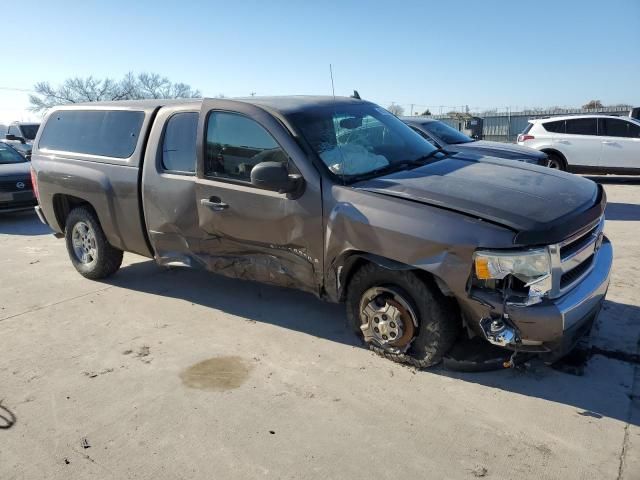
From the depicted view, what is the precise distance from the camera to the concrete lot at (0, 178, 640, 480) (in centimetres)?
275

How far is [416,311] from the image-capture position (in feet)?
11.2

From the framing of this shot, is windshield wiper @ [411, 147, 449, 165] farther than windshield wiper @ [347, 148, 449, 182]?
Yes

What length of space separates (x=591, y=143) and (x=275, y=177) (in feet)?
36.1

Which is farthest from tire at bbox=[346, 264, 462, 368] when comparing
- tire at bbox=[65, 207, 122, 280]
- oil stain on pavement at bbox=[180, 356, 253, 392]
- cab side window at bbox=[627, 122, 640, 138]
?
cab side window at bbox=[627, 122, 640, 138]

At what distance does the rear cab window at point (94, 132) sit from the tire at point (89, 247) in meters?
0.72

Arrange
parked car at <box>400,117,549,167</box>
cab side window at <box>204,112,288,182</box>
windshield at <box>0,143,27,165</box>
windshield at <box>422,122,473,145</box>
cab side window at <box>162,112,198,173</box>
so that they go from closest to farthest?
cab side window at <box>204,112,288,182</box> < cab side window at <box>162,112,198,173</box> < parked car at <box>400,117,549,167</box> < windshield at <box>422,122,473,145</box> < windshield at <box>0,143,27,165</box>

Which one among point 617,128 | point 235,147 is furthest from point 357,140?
point 617,128

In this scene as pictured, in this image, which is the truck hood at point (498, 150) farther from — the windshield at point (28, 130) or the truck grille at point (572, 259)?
the windshield at point (28, 130)

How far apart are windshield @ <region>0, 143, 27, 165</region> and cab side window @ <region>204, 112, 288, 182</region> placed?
28.8 ft

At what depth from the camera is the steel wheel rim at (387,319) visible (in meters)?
3.47

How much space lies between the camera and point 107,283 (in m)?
5.87

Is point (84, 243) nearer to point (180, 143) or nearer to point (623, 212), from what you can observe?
point (180, 143)

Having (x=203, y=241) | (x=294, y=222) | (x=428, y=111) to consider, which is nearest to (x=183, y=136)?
(x=203, y=241)

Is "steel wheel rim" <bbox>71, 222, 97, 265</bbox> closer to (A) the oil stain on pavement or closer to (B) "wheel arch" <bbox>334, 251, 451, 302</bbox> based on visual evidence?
(A) the oil stain on pavement
